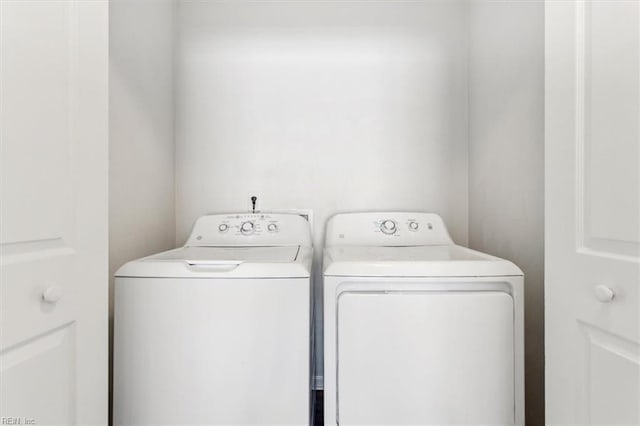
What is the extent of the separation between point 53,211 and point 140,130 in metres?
0.99

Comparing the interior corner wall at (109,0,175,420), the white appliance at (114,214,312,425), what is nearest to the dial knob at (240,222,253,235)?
the interior corner wall at (109,0,175,420)

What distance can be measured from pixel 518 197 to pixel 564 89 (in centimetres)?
74

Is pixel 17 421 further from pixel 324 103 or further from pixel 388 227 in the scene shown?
pixel 324 103

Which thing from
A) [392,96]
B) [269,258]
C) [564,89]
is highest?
[392,96]

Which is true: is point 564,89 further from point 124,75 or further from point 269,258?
point 124,75

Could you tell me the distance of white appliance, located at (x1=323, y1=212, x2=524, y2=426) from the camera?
1093mm

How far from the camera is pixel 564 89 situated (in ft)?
2.74

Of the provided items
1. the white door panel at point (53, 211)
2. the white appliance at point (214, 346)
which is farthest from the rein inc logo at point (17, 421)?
the white appliance at point (214, 346)

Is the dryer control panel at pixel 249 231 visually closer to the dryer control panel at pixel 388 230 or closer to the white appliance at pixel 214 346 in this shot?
the dryer control panel at pixel 388 230

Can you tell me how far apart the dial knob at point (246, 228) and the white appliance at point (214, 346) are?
1.82 ft

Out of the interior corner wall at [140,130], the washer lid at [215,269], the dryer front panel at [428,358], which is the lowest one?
the dryer front panel at [428,358]

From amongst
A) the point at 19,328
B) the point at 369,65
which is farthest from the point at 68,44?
the point at 369,65

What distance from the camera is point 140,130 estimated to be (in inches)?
63.7

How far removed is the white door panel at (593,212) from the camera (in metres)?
0.68
